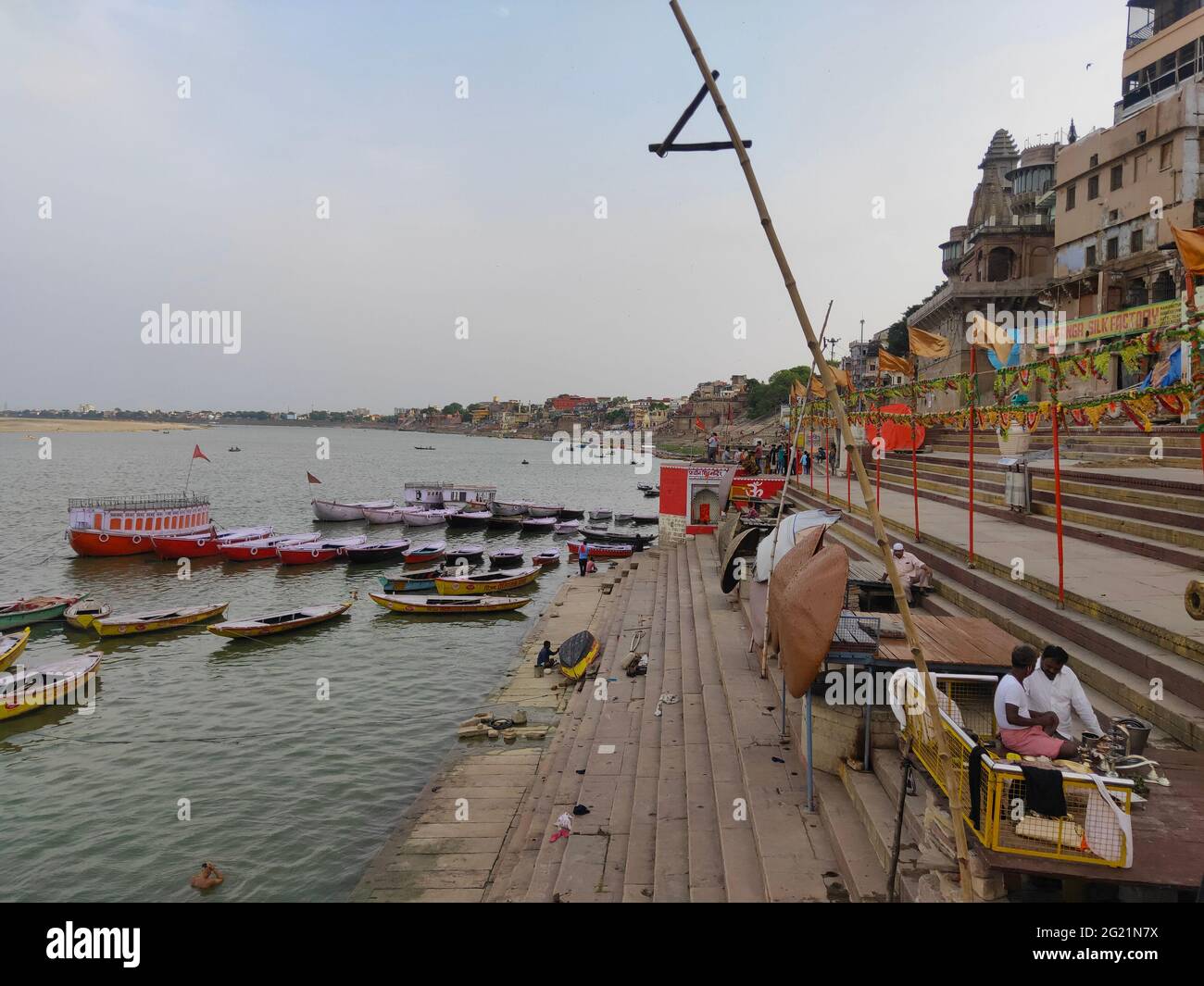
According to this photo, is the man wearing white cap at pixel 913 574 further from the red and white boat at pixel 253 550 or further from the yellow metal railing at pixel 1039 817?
the red and white boat at pixel 253 550

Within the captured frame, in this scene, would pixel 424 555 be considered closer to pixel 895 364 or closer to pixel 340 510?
pixel 340 510

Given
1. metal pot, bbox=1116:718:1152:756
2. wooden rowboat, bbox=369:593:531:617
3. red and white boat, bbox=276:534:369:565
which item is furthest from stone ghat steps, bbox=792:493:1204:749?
red and white boat, bbox=276:534:369:565

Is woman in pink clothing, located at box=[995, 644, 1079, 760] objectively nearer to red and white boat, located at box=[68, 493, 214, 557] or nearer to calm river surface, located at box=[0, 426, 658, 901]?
calm river surface, located at box=[0, 426, 658, 901]

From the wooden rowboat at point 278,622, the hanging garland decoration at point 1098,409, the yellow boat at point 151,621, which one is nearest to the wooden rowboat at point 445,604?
the wooden rowboat at point 278,622

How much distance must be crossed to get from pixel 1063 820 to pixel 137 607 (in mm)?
29592

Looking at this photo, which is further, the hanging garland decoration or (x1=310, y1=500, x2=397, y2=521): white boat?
(x1=310, y1=500, x2=397, y2=521): white boat

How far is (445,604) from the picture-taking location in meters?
23.0

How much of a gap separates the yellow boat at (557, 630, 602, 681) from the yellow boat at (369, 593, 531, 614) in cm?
811

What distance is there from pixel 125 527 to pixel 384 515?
1563 centimetres

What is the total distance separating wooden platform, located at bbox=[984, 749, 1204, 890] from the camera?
341cm
